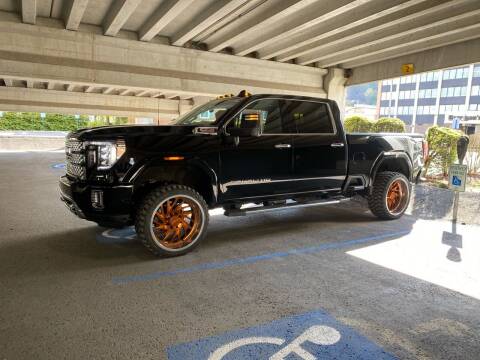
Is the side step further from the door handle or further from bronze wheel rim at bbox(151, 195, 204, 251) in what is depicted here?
the door handle

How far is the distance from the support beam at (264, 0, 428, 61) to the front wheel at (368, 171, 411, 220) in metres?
3.73

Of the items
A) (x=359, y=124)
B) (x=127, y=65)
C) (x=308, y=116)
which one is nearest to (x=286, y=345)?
(x=308, y=116)

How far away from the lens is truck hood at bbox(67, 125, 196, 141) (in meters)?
4.23

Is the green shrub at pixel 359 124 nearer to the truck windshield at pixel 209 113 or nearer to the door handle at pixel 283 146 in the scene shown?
the door handle at pixel 283 146

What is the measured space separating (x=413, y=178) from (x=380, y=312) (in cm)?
450

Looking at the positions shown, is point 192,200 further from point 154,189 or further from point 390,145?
point 390,145

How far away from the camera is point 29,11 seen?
8453 mm

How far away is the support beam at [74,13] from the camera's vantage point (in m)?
7.77

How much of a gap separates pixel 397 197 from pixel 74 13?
26.9 ft

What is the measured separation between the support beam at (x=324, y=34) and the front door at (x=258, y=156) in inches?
174

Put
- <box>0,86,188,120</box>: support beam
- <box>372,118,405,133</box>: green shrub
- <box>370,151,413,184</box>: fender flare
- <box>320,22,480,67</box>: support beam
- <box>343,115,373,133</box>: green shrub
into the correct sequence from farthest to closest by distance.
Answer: <box>0,86,188,120</box>: support beam, <box>343,115,373,133</box>: green shrub, <box>372,118,405,133</box>: green shrub, <box>320,22,480,67</box>: support beam, <box>370,151,413,184</box>: fender flare

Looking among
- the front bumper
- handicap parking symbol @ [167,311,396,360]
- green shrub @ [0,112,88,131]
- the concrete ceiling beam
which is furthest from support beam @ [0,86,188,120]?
green shrub @ [0,112,88,131]

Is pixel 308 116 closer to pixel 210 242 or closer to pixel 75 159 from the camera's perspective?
pixel 210 242

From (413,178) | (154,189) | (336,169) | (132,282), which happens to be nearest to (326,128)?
(336,169)
